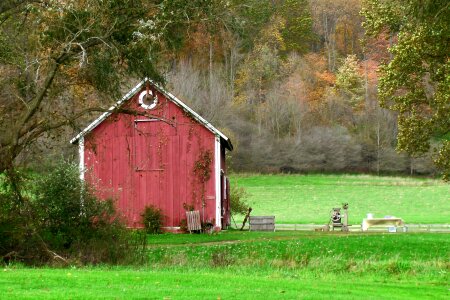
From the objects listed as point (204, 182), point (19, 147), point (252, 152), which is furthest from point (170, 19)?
point (252, 152)

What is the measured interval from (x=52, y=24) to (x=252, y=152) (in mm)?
60558

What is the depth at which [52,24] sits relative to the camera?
2131cm

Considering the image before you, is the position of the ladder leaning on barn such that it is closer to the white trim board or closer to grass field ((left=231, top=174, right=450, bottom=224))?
the white trim board

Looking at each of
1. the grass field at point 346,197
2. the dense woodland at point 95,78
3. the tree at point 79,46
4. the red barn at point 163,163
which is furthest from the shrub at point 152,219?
the grass field at point 346,197

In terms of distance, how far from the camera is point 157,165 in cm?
3453

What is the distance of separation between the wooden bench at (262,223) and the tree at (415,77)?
9658 mm

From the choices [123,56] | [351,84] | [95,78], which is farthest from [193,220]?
[351,84]

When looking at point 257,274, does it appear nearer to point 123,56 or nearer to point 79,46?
point 123,56

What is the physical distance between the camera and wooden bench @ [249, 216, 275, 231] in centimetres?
3844

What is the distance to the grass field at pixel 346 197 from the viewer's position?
55.8 meters

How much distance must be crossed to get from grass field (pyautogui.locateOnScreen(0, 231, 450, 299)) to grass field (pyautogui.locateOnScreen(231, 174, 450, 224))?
20769 millimetres

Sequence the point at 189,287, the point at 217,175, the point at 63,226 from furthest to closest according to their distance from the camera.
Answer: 1. the point at 217,175
2. the point at 63,226
3. the point at 189,287

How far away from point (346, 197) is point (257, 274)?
5069 cm

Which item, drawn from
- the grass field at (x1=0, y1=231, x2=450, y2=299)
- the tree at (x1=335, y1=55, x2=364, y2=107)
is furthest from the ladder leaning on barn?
the tree at (x1=335, y1=55, x2=364, y2=107)
